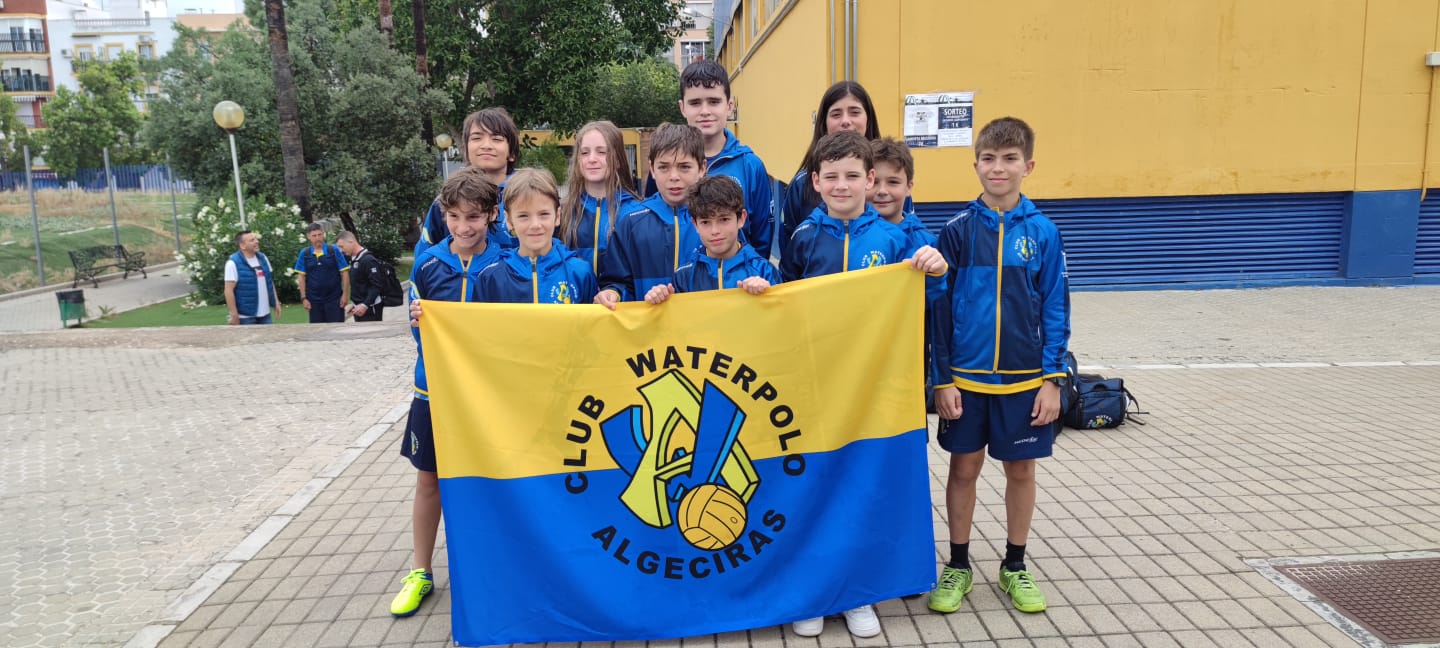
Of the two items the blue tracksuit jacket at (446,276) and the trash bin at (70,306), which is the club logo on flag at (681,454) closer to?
the blue tracksuit jacket at (446,276)

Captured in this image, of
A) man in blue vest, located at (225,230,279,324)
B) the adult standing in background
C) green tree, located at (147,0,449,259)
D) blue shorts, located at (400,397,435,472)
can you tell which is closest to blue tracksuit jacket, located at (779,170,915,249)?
the adult standing in background

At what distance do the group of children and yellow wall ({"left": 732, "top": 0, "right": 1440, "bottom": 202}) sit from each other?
8.38 m

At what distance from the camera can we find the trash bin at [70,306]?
1309 centimetres

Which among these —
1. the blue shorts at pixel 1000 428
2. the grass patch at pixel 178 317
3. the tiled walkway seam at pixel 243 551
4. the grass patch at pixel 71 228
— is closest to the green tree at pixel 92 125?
the grass patch at pixel 71 228

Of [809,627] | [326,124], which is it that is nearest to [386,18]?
[326,124]

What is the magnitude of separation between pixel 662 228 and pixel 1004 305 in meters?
1.40

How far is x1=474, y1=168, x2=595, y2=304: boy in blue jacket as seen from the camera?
A: 3402 millimetres

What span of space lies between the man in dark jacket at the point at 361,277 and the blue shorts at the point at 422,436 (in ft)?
24.8

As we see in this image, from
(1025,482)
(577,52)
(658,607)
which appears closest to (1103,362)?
(1025,482)

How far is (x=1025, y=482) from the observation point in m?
3.62

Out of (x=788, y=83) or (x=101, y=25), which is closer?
(x=788, y=83)

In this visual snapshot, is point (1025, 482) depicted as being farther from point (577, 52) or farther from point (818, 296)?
point (577, 52)

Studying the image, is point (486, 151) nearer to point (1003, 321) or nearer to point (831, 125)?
point (831, 125)

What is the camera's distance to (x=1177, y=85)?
11.9 m
